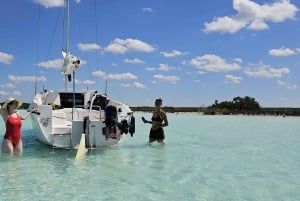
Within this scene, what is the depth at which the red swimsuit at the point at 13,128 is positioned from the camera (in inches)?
364

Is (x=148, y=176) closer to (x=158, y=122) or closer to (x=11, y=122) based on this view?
(x=11, y=122)

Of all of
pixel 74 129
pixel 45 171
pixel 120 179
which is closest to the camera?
pixel 120 179

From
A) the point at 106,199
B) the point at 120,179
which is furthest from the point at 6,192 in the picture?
the point at 120,179

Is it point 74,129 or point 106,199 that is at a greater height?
point 74,129

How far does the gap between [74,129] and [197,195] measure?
5497 mm

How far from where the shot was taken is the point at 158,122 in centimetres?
1314

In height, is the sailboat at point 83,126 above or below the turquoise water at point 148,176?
above

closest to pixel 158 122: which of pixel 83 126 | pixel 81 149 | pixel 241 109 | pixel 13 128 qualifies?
pixel 83 126

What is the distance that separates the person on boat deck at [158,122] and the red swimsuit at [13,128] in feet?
14.2

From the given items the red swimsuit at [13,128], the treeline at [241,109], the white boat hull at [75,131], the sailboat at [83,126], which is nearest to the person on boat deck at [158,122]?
the sailboat at [83,126]

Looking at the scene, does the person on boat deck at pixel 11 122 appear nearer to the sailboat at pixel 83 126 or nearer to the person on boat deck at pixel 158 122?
the sailboat at pixel 83 126

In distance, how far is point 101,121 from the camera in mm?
11273

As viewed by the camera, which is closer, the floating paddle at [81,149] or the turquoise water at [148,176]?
the turquoise water at [148,176]

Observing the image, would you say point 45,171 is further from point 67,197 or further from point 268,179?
point 268,179
